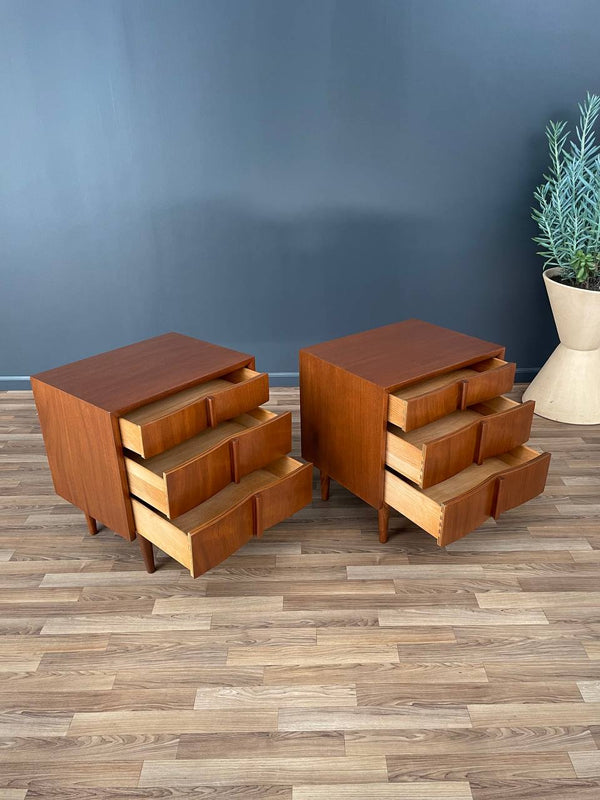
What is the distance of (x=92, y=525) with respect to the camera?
62.3 inches

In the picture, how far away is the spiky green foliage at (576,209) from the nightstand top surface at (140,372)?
1.11 m

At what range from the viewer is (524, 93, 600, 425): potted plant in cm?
191

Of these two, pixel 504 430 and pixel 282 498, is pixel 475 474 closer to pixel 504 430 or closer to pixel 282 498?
pixel 504 430

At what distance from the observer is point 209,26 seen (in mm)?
1940

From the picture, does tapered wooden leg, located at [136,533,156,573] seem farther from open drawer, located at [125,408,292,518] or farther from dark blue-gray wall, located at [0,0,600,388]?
dark blue-gray wall, located at [0,0,600,388]

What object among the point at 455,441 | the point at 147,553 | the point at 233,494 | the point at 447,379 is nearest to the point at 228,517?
the point at 233,494

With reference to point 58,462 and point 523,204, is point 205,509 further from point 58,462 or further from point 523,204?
point 523,204

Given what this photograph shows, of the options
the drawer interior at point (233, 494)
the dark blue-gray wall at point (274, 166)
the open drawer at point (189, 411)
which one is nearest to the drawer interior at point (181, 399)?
the open drawer at point (189, 411)

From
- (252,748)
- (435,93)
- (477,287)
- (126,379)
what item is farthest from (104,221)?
(252,748)

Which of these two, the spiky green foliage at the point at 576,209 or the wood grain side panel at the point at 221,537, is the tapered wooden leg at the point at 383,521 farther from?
the spiky green foliage at the point at 576,209

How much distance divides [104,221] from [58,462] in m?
1.07

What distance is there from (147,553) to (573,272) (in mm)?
1541

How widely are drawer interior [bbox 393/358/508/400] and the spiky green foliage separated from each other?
0.61m

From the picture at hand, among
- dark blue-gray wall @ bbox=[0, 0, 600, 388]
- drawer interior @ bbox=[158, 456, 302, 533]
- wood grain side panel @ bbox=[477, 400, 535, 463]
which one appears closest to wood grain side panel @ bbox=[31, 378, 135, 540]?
drawer interior @ bbox=[158, 456, 302, 533]
